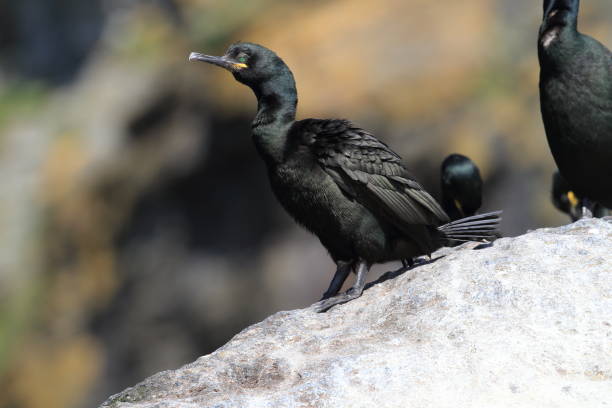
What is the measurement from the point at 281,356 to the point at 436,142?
8725mm

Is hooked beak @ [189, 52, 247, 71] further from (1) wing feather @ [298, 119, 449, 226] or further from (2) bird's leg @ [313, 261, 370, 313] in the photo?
(2) bird's leg @ [313, 261, 370, 313]

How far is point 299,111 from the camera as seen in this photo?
44.0 feet

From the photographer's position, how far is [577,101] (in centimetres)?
627

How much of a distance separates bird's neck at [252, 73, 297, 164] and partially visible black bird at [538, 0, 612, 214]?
1656 mm

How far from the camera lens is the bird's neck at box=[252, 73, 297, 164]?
19.4ft

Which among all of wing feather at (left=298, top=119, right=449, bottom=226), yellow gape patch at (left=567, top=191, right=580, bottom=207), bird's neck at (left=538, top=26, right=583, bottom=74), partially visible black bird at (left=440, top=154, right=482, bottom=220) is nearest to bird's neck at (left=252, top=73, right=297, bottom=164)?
wing feather at (left=298, top=119, right=449, bottom=226)

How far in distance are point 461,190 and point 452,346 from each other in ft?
12.9

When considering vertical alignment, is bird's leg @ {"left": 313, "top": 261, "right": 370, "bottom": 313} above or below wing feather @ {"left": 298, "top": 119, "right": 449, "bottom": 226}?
below

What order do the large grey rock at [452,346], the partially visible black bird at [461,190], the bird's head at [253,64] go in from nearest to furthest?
the large grey rock at [452,346], the bird's head at [253,64], the partially visible black bird at [461,190]

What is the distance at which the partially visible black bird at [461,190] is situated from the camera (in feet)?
27.2

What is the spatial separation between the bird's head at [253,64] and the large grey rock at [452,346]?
166 centimetres

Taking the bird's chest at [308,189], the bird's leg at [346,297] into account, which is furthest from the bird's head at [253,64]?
the bird's leg at [346,297]

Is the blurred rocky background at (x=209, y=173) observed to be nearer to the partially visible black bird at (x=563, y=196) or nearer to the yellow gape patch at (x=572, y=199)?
the partially visible black bird at (x=563, y=196)

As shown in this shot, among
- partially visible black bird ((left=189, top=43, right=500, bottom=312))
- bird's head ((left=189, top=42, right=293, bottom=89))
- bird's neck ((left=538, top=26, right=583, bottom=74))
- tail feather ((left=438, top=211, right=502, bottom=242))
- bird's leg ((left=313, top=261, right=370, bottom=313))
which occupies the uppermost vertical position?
bird's head ((left=189, top=42, right=293, bottom=89))
